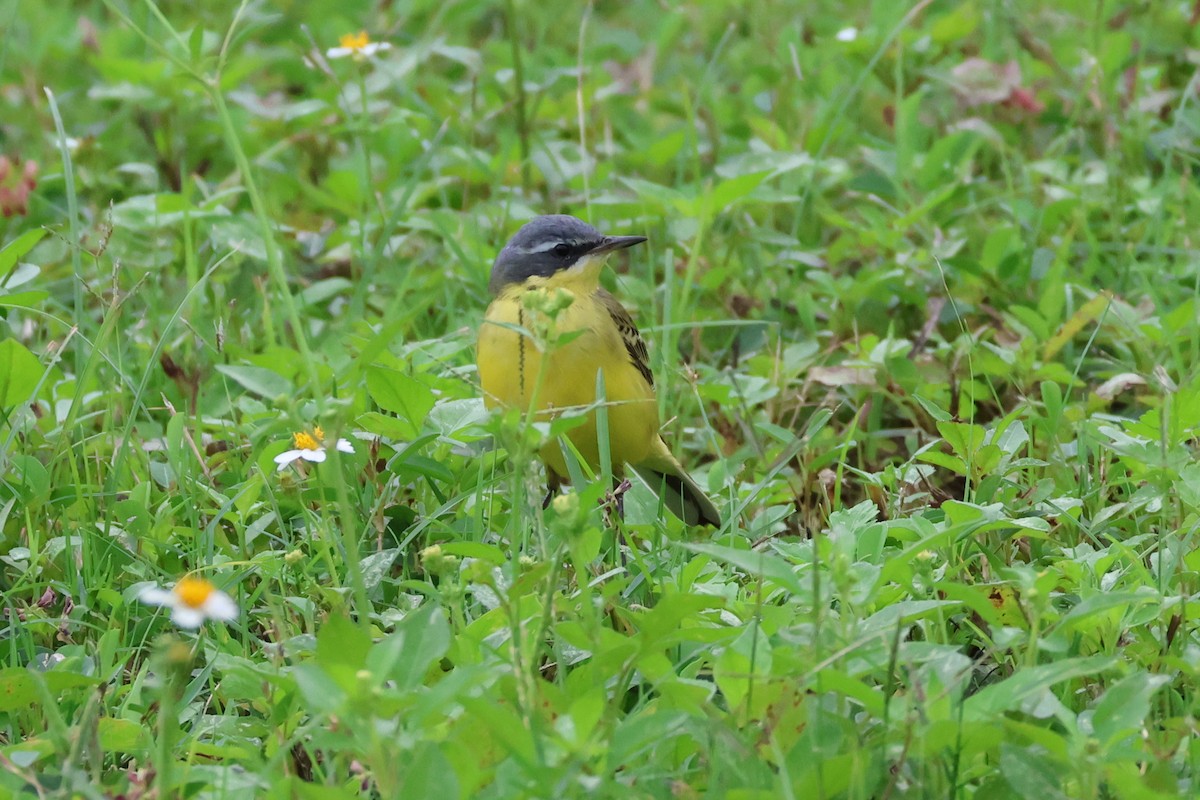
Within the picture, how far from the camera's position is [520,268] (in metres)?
5.39

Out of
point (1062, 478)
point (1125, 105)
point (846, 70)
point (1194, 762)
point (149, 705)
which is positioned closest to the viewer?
point (1194, 762)

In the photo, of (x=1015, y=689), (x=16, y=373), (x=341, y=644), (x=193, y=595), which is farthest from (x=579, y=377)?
(x=193, y=595)

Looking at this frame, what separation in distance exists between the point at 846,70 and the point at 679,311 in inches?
107

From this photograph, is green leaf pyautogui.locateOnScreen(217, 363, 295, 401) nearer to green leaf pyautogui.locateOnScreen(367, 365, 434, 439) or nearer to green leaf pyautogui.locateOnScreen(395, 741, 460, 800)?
green leaf pyautogui.locateOnScreen(367, 365, 434, 439)

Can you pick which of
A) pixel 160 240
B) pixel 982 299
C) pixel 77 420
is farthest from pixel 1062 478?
pixel 160 240

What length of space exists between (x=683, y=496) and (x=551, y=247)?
1.05 meters

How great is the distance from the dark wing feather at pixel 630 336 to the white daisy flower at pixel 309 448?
145 centimetres

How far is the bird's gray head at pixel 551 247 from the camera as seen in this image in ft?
17.6

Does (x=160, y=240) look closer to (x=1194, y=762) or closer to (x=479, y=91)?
(x=479, y=91)

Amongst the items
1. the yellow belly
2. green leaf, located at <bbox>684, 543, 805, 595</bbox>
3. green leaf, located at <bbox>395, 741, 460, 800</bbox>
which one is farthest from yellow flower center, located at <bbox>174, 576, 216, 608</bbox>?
the yellow belly

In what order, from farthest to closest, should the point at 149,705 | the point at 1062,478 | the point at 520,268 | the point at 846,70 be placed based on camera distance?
the point at 846,70 < the point at 520,268 < the point at 1062,478 < the point at 149,705

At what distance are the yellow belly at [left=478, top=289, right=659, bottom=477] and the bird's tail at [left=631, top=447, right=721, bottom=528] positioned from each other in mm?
85

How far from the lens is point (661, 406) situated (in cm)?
521

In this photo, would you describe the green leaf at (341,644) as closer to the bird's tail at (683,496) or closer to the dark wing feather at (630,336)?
the bird's tail at (683,496)
